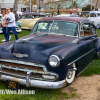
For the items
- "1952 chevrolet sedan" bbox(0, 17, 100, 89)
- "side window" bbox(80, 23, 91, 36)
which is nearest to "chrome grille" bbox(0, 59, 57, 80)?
"1952 chevrolet sedan" bbox(0, 17, 100, 89)

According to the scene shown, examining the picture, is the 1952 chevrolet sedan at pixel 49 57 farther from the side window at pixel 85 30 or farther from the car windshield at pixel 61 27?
the side window at pixel 85 30

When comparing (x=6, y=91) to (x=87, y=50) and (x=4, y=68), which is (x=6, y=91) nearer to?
(x=4, y=68)

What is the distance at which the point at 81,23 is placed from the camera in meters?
4.96

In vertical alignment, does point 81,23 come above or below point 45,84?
above

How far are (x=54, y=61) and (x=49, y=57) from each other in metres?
0.13

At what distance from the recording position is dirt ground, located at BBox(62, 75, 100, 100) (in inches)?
142

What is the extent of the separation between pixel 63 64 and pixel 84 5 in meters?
60.4

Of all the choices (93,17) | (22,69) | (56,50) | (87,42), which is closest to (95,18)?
(93,17)

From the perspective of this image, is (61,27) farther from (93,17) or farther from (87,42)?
(93,17)

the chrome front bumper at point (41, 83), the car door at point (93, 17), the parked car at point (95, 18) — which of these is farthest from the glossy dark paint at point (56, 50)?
the car door at point (93, 17)

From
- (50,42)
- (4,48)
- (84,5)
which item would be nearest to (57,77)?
(50,42)

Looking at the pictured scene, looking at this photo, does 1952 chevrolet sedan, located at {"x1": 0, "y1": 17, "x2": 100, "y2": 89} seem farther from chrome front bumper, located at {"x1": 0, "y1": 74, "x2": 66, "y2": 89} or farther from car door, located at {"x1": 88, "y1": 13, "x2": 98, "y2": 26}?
car door, located at {"x1": 88, "y1": 13, "x2": 98, "y2": 26}

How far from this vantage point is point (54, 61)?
3432 millimetres

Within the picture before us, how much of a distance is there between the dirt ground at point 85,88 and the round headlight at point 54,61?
80cm
